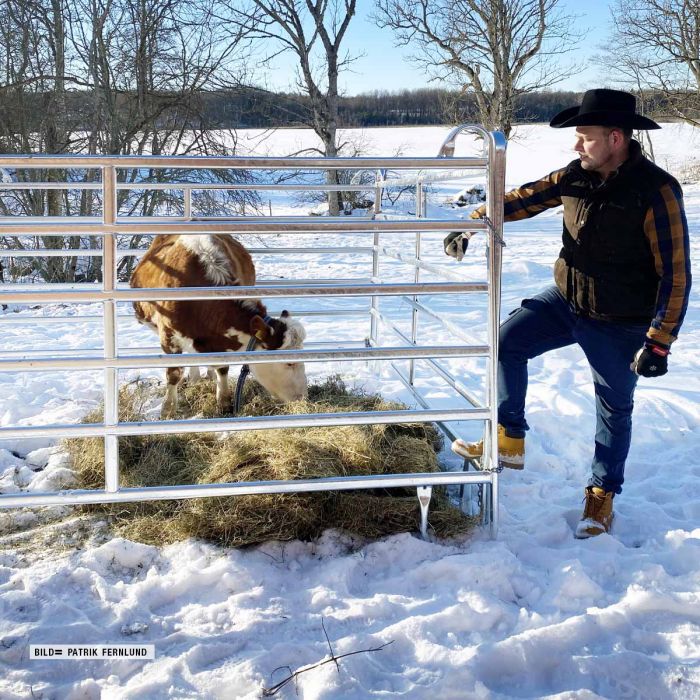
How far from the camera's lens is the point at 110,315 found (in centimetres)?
256

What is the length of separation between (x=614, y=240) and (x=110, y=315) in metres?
2.14

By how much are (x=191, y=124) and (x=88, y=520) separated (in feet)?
30.6

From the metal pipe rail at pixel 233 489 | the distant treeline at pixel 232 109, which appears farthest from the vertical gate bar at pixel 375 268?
the distant treeline at pixel 232 109

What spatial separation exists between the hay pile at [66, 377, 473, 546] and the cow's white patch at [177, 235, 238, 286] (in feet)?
3.73

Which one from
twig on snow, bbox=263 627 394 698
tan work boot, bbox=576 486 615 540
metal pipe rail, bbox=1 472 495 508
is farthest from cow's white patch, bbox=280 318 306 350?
twig on snow, bbox=263 627 394 698

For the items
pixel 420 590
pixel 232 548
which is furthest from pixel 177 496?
pixel 420 590

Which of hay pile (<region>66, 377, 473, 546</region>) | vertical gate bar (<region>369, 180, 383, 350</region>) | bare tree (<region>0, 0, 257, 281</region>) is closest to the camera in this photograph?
hay pile (<region>66, 377, 473, 546</region>)

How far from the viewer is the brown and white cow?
4277 millimetres

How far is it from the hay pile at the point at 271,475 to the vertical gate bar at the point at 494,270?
0.89ft

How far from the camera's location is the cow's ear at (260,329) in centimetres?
417

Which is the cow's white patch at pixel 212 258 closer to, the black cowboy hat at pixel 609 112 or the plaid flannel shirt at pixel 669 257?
the black cowboy hat at pixel 609 112

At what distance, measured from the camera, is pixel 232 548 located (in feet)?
8.89

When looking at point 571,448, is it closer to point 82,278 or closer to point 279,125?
point 82,278

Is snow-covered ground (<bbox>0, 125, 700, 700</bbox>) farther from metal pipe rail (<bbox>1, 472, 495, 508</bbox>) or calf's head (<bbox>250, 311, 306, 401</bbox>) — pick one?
calf's head (<bbox>250, 311, 306, 401</bbox>)
